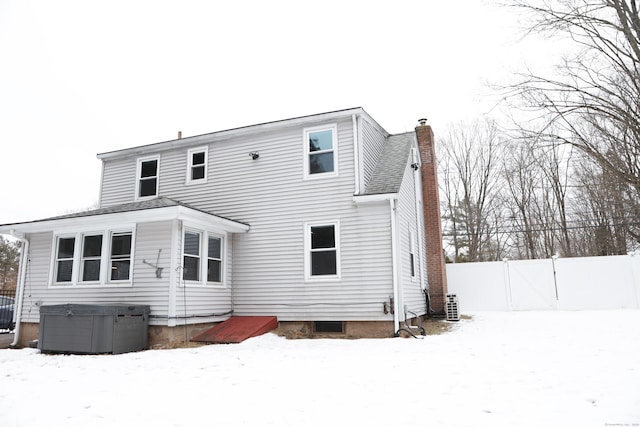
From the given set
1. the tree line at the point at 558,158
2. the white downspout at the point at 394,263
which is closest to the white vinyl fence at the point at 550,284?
the tree line at the point at 558,158

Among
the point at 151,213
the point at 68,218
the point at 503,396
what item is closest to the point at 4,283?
the point at 68,218

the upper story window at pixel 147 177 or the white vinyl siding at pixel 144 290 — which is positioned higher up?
the upper story window at pixel 147 177

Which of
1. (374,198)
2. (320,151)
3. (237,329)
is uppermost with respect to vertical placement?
(320,151)

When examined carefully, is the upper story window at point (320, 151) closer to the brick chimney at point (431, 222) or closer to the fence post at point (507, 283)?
the brick chimney at point (431, 222)

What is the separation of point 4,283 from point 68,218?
2589cm

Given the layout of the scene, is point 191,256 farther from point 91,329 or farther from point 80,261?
point 80,261

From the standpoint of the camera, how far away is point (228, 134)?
39.2 ft

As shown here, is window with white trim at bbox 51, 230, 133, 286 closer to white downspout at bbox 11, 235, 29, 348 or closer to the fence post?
white downspout at bbox 11, 235, 29, 348

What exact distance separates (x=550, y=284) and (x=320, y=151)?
37.7 feet

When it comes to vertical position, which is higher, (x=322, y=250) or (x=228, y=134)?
(x=228, y=134)

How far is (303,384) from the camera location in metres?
5.21

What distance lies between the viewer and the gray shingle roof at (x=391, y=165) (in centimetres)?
1030

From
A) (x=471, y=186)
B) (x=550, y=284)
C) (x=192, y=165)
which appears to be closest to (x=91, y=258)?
(x=192, y=165)

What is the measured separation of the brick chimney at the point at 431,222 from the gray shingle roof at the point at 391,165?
0.81m
